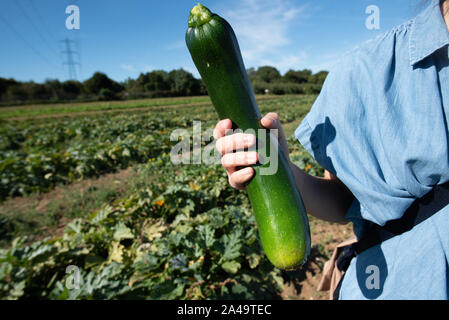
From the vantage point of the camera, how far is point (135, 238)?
3.69 m

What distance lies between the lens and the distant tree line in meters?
53.8

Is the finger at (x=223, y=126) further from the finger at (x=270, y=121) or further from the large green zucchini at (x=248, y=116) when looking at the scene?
the finger at (x=270, y=121)

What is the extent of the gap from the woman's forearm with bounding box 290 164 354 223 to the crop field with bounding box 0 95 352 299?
152 centimetres

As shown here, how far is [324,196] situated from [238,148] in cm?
74

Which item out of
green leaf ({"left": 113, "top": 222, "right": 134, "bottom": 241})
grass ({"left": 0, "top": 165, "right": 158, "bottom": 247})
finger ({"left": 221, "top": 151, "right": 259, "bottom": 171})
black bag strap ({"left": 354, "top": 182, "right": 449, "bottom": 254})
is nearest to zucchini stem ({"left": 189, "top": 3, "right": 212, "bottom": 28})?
finger ({"left": 221, "top": 151, "right": 259, "bottom": 171})

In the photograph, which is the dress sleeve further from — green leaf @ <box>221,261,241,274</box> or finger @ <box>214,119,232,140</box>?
green leaf @ <box>221,261,241,274</box>

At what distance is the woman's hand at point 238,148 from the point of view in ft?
A: 3.47

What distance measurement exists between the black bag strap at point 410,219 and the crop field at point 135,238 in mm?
1726

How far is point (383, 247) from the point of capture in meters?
1.17

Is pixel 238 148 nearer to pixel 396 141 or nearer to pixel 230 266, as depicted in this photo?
pixel 396 141

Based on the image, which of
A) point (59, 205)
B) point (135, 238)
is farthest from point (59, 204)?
point (135, 238)

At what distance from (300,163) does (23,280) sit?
5.42 meters
